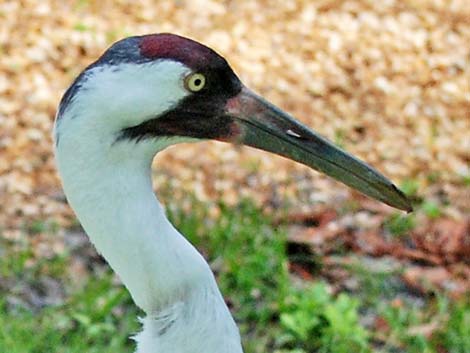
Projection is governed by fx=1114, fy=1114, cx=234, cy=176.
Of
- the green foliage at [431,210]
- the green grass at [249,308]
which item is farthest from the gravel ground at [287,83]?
the green grass at [249,308]

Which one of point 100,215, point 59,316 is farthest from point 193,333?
point 59,316

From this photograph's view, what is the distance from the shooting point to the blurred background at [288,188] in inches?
183

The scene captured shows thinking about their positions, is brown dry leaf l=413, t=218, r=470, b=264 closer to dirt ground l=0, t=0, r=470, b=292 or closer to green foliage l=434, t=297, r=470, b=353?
dirt ground l=0, t=0, r=470, b=292

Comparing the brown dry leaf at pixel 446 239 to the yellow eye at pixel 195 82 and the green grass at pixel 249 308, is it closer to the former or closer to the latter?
the green grass at pixel 249 308

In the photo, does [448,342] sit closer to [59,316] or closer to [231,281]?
[231,281]

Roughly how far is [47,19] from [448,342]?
322 centimetres

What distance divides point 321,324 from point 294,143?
6.53 ft

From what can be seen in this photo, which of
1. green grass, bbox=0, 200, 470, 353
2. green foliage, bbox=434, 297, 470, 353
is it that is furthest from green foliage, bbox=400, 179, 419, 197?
green foliage, bbox=434, 297, 470, 353

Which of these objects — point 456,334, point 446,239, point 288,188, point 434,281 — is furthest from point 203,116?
point 288,188

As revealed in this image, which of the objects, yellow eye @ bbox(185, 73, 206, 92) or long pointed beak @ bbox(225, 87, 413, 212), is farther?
long pointed beak @ bbox(225, 87, 413, 212)

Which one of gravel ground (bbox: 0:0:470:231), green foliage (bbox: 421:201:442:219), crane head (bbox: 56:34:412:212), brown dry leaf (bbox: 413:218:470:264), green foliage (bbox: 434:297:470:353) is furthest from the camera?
gravel ground (bbox: 0:0:470:231)

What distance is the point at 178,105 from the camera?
2.61 m

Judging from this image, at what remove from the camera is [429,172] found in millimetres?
5945

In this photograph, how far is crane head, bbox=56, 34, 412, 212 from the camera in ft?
8.25
